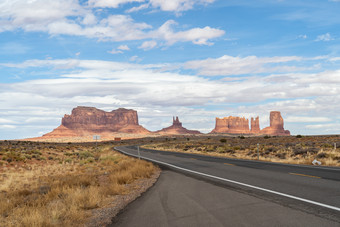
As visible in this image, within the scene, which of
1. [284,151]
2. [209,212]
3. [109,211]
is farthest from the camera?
[284,151]

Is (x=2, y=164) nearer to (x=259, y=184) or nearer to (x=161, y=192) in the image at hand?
(x=161, y=192)

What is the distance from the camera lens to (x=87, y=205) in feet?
26.5

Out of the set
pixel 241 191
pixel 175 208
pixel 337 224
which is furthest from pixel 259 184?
pixel 337 224

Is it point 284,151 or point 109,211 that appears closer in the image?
point 109,211

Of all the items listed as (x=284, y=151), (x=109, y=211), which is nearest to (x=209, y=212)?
(x=109, y=211)

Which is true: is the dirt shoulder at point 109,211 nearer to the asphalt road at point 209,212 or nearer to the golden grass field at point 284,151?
the asphalt road at point 209,212

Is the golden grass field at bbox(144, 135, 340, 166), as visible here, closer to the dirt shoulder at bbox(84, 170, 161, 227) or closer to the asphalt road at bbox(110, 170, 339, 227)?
the asphalt road at bbox(110, 170, 339, 227)

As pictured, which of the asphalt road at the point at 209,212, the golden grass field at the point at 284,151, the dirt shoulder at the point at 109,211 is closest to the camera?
the asphalt road at the point at 209,212

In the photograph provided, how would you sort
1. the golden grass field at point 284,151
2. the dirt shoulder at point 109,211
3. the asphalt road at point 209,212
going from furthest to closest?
1. the golden grass field at point 284,151
2. the dirt shoulder at point 109,211
3. the asphalt road at point 209,212

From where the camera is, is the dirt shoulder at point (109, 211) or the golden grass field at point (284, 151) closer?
the dirt shoulder at point (109, 211)

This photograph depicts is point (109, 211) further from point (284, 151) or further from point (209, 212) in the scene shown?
point (284, 151)

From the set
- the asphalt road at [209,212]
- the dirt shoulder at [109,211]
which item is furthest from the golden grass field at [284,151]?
the dirt shoulder at [109,211]

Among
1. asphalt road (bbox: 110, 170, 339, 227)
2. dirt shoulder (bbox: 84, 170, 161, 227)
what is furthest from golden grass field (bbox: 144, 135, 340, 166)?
dirt shoulder (bbox: 84, 170, 161, 227)

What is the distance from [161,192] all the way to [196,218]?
377cm
